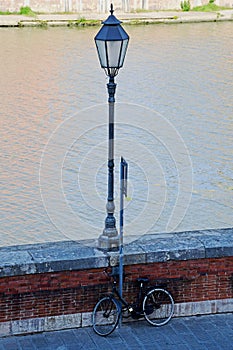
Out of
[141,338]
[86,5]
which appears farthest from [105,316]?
[86,5]

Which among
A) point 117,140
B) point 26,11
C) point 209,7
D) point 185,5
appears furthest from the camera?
point 209,7

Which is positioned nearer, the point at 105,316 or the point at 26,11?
the point at 105,316

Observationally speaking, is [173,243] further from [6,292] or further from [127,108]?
[127,108]

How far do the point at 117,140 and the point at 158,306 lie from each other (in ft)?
41.5

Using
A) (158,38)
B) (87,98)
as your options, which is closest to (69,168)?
(87,98)

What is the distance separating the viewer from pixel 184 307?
28.7ft

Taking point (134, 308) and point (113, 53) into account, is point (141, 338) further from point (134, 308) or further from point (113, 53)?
point (113, 53)

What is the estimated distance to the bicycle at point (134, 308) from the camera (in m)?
8.34

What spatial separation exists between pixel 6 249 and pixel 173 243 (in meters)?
1.83

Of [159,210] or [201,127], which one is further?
[201,127]

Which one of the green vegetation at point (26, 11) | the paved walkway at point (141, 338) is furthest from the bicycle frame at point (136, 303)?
the green vegetation at point (26, 11)

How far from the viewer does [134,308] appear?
8.47m

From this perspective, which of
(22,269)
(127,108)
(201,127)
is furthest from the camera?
(127,108)

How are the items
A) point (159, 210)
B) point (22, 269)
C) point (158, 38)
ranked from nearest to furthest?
1. point (22, 269)
2. point (159, 210)
3. point (158, 38)
